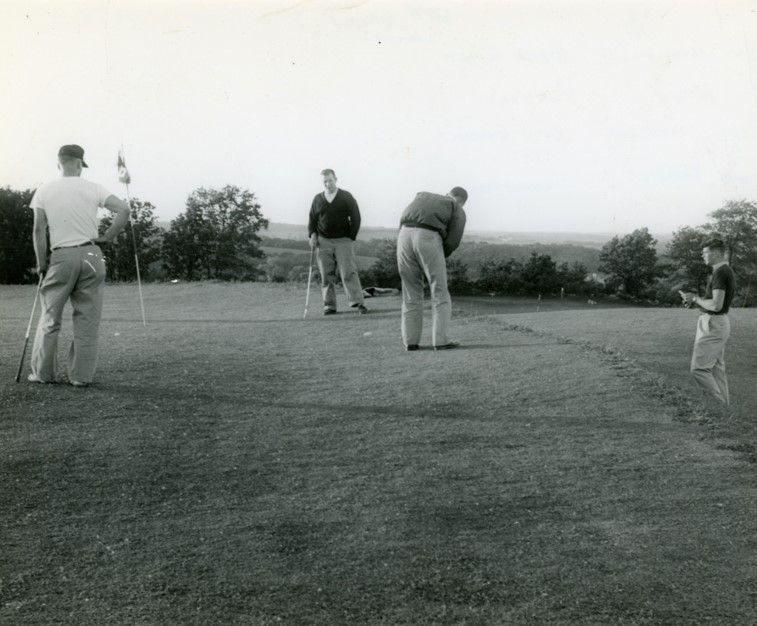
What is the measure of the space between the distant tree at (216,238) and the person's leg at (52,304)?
1948 centimetres

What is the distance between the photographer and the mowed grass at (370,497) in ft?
13.3

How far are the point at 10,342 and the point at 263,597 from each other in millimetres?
7562

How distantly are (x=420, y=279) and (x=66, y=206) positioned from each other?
4.45 metres

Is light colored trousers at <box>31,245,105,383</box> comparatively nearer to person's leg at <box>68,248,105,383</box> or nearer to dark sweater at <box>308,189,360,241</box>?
person's leg at <box>68,248,105,383</box>

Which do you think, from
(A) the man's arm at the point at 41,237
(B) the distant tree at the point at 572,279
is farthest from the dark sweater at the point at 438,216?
(B) the distant tree at the point at 572,279

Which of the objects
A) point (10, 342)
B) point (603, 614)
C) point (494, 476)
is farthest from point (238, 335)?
point (603, 614)

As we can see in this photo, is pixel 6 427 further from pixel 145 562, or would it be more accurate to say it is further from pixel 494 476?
pixel 494 476

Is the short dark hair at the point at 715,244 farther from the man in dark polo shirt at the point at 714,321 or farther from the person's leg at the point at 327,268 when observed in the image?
the person's leg at the point at 327,268

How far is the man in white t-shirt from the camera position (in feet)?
24.3

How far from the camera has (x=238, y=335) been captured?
10805 millimetres

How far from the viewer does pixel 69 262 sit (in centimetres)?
742

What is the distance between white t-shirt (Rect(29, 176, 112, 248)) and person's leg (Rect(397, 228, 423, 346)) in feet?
12.7

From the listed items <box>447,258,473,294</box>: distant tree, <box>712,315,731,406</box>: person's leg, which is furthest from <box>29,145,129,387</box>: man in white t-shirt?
<box>447,258,473,294</box>: distant tree

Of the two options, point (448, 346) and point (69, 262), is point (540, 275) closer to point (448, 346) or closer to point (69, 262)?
→ point (448, 346)
